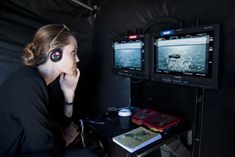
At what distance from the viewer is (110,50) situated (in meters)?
1.81

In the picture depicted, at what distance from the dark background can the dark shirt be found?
365 mm

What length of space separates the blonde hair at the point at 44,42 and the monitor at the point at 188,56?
22.3 inches

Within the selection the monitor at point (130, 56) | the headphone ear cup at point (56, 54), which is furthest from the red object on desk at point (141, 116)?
the headphone ear cup at point (56, 54)

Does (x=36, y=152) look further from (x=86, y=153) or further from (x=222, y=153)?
(x=222, y=153)

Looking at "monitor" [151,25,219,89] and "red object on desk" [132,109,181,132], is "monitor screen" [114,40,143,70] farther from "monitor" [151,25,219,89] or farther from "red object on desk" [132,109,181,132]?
Answer: "red object on desk" [132,109,181,132]

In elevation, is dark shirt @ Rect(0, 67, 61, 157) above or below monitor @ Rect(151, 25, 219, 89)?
below

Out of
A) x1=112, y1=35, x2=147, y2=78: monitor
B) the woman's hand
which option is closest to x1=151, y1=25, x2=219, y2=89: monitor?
x1=112, y1=35, x2=147, y2=78: monitor

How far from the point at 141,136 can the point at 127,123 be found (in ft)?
0.42

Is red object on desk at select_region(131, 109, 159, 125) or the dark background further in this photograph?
red object on desk at select_region(131, 109, 159, 125)

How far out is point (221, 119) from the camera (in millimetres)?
1044

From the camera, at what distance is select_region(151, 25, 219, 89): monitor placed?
931 millimetres

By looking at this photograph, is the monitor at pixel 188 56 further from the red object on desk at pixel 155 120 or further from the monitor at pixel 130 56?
the red object on desk at pixel 155 120

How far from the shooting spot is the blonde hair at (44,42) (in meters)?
1.02

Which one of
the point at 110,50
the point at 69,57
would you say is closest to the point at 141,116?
the point at 69,57
